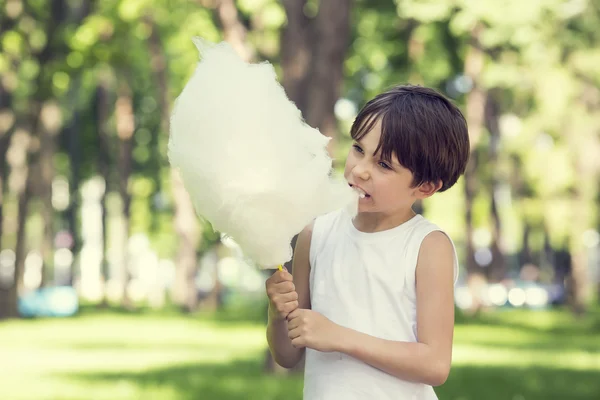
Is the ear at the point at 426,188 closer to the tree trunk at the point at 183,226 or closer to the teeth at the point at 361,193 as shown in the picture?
the teeth at the point at 361,193

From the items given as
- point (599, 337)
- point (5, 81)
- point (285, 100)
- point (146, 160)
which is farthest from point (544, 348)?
point (146, 160)

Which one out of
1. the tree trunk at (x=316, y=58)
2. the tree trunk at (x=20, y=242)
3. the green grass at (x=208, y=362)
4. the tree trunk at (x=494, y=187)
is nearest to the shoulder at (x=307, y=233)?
the green grass at (x=208, y=362)

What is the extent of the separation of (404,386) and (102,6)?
48.7ft

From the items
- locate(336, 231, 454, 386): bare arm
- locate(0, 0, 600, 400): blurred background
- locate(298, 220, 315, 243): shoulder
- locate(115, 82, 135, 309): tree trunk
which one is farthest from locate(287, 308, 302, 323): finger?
locate(115, 82, 135, 309): tree trunk

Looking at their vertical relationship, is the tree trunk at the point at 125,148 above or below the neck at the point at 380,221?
above

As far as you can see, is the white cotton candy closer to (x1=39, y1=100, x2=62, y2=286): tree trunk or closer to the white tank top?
the white tank top

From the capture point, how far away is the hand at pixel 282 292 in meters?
2.98

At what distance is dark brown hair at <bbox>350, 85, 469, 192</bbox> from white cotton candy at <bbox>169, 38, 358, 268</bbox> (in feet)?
0.52

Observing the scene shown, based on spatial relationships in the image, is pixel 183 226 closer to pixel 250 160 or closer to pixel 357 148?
pixel 357 148

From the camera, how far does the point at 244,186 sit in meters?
2.89

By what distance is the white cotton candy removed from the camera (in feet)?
9.46

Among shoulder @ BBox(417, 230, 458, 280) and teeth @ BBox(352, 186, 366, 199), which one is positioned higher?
teeth @ BBox(352, 186, 366, 199)

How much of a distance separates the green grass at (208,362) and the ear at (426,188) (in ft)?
28.0

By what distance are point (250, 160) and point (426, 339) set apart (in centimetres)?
63
